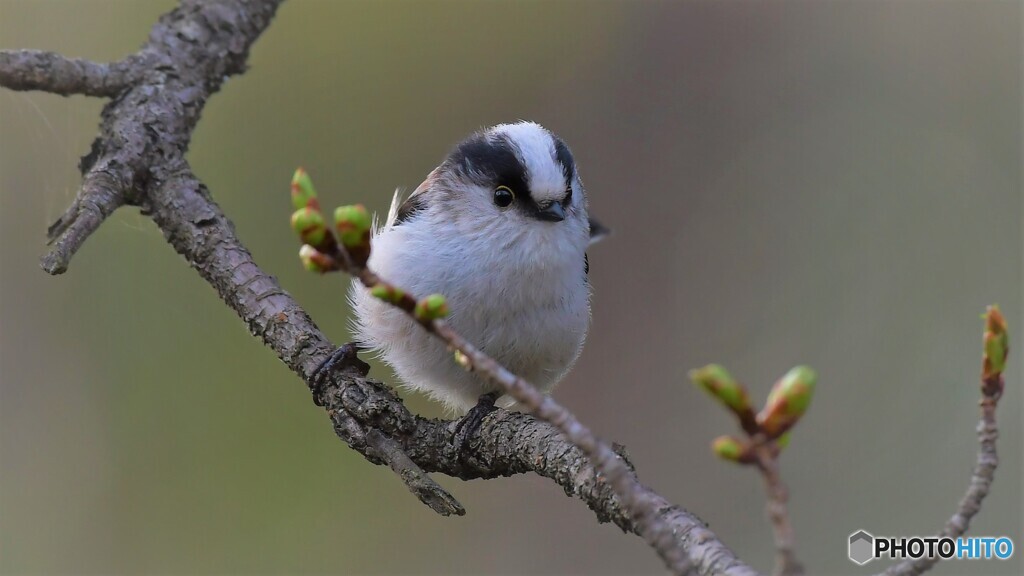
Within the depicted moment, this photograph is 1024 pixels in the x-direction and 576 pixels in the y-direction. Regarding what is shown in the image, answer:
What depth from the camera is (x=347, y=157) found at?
13.8ft

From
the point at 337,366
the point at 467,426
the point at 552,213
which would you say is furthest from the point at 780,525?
the point at 552,213

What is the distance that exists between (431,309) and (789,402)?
17.9 inches

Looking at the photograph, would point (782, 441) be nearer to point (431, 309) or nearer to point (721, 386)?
point (721, 386)

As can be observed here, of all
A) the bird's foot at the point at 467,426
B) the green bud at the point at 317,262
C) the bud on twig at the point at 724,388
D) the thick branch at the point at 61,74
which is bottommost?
the bud on twig at the point at 724,388

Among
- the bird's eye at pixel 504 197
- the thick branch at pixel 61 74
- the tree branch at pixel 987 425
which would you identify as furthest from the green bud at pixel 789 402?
the thick branch at pixel 61 74

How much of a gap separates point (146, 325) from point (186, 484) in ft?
2.33

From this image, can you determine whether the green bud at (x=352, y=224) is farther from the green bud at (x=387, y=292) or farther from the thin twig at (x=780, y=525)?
the thin twig at (x=780, y=525)

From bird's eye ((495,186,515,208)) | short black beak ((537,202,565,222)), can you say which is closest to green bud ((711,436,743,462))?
short black beak ((537,202,565,222))

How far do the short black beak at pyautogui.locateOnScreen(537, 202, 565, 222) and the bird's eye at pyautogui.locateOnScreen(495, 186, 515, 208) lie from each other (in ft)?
0.34

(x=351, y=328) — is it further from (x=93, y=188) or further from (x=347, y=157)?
(x=347, y=157)

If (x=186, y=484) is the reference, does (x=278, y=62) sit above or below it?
above

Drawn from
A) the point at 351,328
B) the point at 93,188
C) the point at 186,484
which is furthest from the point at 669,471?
the point at 93,188

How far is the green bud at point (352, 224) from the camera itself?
119cm

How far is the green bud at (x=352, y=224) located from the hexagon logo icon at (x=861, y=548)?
1930 mm
